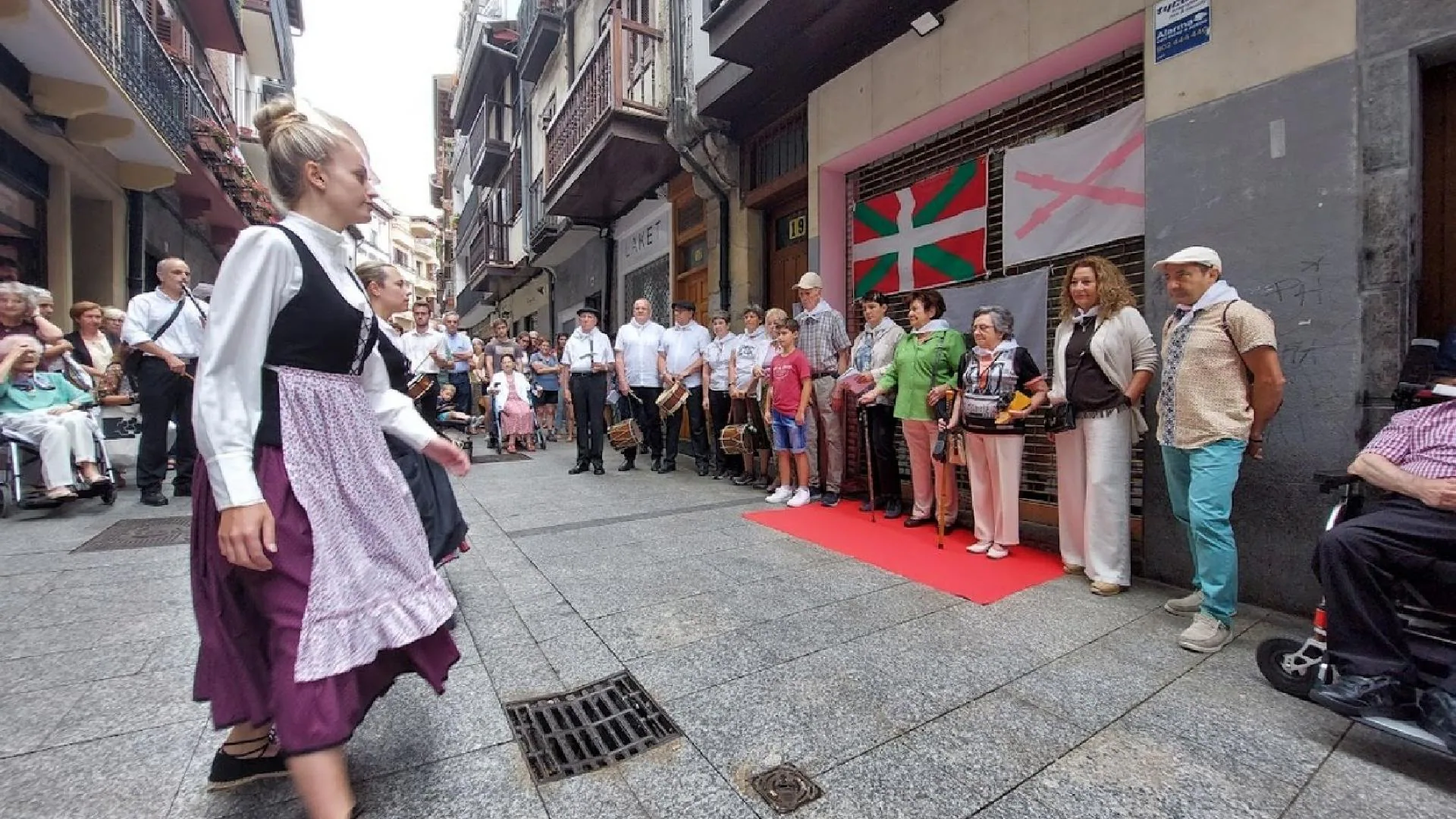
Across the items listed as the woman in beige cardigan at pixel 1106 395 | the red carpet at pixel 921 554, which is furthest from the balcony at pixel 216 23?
the woman in beige cardigan at pixel 1106 395

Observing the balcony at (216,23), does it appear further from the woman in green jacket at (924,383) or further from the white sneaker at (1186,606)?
the white sneaker at (1186,606)

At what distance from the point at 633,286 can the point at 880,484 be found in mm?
7644

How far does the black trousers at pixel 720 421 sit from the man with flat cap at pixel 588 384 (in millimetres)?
1238

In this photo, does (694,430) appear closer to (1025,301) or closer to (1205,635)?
Result: (1025,301)

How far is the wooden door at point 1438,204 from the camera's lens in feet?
9.91

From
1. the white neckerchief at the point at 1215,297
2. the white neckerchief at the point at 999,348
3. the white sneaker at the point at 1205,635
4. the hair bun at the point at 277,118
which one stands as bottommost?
the white sneaker at the point at 1205,635

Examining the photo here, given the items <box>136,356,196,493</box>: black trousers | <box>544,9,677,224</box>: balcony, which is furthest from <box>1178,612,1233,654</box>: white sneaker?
<box>544,9,677,224</box>: balcony

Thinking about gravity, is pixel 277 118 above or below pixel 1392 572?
above

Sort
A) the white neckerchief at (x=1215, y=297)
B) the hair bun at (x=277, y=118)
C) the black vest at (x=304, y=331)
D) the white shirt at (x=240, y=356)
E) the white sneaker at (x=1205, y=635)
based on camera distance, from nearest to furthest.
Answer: the white shirt at (x=240, y=356), the black vest at (x=304, y=331), the hair bun at (x=277, y=118), the white sneaker at (x=1205, y=635), the white neckerchief at (x=1215, y=297)

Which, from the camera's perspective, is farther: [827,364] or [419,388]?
[827,364]

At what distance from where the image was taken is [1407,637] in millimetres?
2107

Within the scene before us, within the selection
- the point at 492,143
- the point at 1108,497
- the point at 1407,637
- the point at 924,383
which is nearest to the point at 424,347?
the point at 924,383

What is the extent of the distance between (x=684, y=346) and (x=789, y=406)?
2.20 meters

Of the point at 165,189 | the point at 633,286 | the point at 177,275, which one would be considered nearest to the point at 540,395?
the point at 633,286
